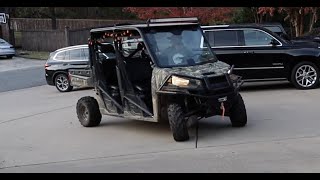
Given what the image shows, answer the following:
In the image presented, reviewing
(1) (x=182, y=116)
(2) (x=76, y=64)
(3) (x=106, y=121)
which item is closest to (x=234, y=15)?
(2) (x=76, y=64)

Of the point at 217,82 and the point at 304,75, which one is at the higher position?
the point at 217,82

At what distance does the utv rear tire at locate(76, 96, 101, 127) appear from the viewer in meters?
10.8

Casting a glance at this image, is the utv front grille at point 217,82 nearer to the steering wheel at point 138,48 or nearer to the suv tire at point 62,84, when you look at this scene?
the steering wheel at point 138,48

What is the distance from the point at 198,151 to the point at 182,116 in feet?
3.03

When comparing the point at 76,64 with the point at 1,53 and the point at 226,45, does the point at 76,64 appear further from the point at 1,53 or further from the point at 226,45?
the point at 1,53

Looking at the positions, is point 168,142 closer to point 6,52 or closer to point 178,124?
point 178,124

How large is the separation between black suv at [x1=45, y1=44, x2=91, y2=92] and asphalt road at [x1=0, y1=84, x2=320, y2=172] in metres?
5.70

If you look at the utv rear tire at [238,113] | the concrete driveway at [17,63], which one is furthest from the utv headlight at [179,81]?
the concrete driveway at [17,63]

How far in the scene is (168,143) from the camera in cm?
884

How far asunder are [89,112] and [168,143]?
255cm

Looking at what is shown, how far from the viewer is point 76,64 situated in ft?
62.5

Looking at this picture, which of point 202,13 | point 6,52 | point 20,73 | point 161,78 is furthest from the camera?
point 6,52

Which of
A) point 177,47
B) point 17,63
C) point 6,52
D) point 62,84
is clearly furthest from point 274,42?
point 6,52

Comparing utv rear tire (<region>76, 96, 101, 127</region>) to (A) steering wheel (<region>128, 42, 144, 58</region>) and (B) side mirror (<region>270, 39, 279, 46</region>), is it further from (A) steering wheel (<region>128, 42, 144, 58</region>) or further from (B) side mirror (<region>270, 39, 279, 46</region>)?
(B) side mirror (<region>270, 39, 279, 46</region>)
